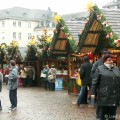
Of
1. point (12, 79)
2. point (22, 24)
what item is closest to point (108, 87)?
point (12, 79)

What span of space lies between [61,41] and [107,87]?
44.8ft

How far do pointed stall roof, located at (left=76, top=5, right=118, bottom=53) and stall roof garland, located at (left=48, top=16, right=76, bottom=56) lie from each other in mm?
1597

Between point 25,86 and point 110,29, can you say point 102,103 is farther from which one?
point 25,86

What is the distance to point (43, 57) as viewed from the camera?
27.5 meters

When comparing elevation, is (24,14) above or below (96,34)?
above

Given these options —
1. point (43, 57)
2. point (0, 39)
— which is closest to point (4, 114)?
point (43, 57)

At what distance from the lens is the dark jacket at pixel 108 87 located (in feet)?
26.8

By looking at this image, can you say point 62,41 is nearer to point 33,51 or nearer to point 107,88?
point 33,51

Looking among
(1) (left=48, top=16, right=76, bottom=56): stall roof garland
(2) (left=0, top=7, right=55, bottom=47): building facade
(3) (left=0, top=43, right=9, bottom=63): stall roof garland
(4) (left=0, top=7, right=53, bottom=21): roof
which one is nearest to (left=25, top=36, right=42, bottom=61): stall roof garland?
(3) (left=0, top=43, right=9, bottom=63): stall roof garland

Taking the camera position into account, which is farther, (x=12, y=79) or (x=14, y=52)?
(x=14, y=52)

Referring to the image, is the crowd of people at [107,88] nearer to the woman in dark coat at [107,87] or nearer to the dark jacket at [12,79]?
the woman in dark coat at [107,87]

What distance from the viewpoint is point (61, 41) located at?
21703mm

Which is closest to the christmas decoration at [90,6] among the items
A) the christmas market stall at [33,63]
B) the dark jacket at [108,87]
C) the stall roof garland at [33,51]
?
the dark jacket at [108,87]

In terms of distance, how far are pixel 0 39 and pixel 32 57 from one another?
77377mm
